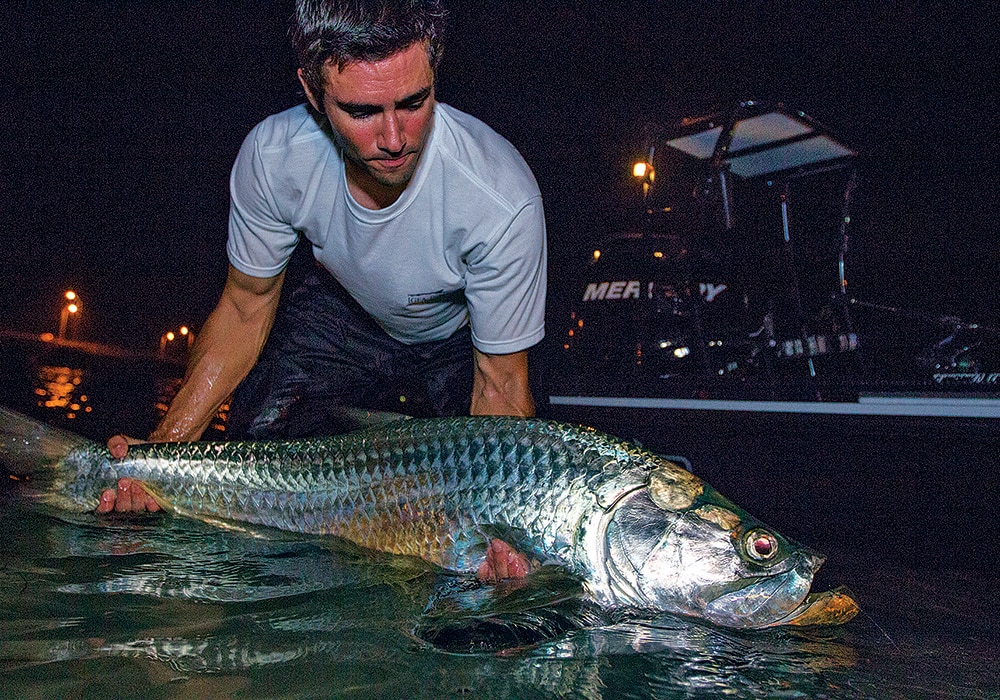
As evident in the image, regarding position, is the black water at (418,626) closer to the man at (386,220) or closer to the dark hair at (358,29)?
the man at (386,220)

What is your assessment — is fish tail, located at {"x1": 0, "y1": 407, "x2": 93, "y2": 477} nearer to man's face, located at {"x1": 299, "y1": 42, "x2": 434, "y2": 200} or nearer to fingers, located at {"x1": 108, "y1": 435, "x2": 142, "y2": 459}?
fingers, located at {"x1": 108, "y1": 435, "x2": 142, "y2": 459}

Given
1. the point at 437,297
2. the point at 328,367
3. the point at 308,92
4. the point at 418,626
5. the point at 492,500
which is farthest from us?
the point at 328,367

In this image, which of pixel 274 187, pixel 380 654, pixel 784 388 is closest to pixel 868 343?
pixel 784 388

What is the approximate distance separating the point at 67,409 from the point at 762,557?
30.8 ft

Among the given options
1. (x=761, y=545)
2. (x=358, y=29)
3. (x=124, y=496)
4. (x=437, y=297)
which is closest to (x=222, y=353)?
(x=124, y=496)

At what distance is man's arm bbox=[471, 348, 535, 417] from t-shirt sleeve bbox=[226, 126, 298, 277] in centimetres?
105

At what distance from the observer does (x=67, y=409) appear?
896cm

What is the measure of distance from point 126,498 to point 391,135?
1.80 meters

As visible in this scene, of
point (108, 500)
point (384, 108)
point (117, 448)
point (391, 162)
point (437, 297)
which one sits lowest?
point (108, 500)

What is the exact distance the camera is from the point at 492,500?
7.34ft

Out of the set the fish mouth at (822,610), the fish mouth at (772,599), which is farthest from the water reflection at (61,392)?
the fish mouth at (822,610)

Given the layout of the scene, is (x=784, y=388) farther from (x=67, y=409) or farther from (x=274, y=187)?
(x=67, y=409)

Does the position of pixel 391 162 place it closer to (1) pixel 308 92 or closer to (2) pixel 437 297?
(1) pixel 308 92

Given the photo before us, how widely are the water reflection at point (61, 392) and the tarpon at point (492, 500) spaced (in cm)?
651
